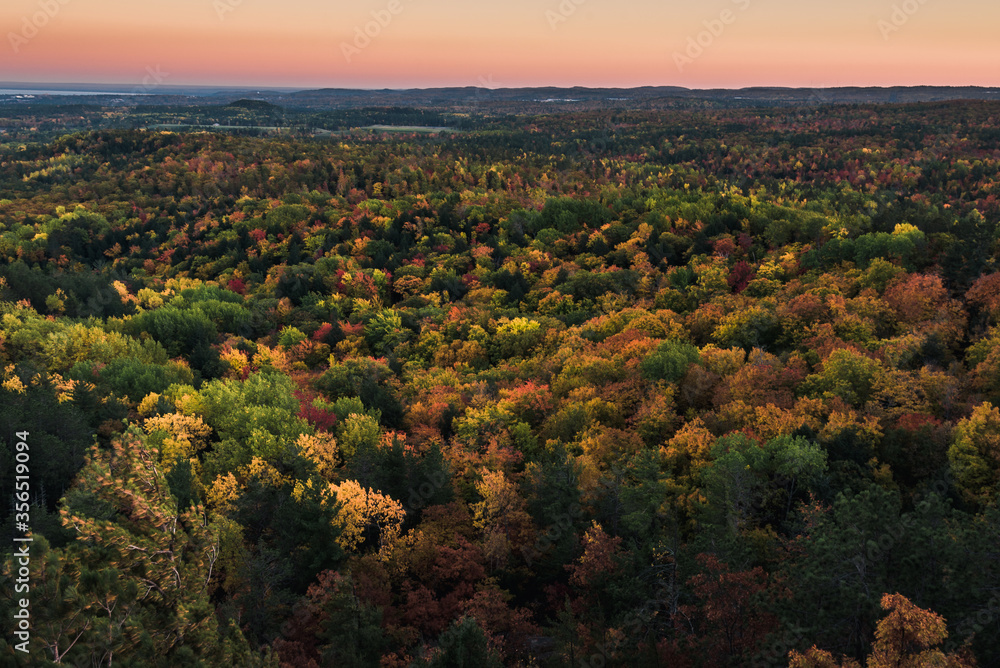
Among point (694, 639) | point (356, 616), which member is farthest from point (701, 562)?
point (356, 616)

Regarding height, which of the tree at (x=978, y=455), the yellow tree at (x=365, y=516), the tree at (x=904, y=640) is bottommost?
the yellow tree at (x=365, y=516)

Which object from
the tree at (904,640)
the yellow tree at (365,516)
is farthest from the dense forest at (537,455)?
the yellow tree at (365,516)

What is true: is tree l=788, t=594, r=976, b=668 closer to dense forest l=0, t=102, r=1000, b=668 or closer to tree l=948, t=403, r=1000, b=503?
dense forest l=0, t=102, r=1000, b=668

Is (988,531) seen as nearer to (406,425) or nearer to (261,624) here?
(261,624)

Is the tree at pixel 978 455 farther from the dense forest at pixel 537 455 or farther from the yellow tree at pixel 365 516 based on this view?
the yellow tree at pixel 365 516

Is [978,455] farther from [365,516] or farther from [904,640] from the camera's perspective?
[365,516]

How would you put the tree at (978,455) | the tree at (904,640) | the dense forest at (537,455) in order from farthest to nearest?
the tree at (978,455) → the dense forest at (537,455) → the tree at (904,640)

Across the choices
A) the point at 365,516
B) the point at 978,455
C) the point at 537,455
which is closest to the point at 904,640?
the point at 978,455

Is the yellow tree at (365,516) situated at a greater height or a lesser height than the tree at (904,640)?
lesser
